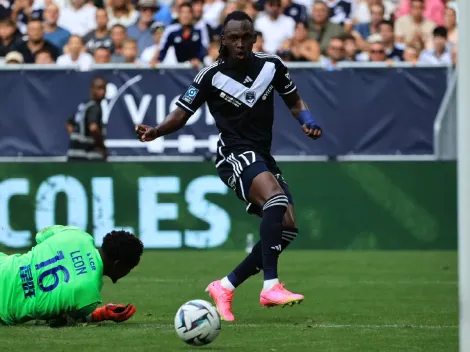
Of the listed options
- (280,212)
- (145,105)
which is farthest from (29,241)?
(280,212)

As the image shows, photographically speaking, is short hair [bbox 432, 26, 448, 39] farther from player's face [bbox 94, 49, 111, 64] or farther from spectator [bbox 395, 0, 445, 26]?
player's face [bbox 94, 49, 111, 64]

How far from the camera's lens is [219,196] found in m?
16.4

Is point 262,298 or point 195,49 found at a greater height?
point 195,49

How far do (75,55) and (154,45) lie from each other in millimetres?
1361

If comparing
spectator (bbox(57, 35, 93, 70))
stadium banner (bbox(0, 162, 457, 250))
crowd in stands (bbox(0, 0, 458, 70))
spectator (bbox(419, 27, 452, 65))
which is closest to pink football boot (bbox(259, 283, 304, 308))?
stadium banner (bbox(0, 162, 457, 250))

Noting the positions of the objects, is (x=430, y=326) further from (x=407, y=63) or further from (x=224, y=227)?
(x=407, y=63)

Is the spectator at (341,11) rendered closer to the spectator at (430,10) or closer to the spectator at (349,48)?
the spectator at (430,10)

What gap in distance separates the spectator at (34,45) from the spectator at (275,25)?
130 inches

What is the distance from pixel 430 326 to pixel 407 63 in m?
9.00

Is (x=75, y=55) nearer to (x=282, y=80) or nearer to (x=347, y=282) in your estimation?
(x=347, y=282)

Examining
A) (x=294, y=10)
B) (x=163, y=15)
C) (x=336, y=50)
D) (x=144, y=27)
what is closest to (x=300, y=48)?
(x=336, y=50)

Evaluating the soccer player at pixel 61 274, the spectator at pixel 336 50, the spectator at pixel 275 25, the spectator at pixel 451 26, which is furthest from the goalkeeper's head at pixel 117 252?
the spectator at pixel 451 26

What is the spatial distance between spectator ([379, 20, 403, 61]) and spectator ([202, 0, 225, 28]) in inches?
106

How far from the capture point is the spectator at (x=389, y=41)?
18375 mm
